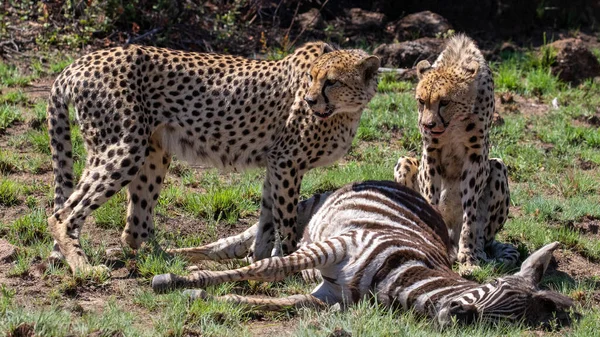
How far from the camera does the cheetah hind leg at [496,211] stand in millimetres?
7738

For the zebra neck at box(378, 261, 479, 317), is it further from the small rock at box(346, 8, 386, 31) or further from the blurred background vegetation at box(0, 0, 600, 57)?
the small rock at box(346, 8, 386, 31)

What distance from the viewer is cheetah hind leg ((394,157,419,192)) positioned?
8125mm

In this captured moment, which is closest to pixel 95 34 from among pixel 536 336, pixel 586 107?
pixel 586 107

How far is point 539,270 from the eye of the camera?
19.9ft

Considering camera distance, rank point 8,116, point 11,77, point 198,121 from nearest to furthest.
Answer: point 198,121, point 8,116, point 11,77

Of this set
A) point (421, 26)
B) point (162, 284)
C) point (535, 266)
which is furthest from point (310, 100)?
point (421, 26)

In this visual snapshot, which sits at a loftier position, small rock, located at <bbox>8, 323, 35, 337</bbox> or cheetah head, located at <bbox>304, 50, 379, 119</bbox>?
cheetah head, located at <bbox>304, 50, 379, 119</bbox>

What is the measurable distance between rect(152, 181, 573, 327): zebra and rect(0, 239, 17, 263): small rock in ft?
4.41

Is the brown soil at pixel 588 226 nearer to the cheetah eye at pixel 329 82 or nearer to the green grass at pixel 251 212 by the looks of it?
the green grass at pixel 251 212

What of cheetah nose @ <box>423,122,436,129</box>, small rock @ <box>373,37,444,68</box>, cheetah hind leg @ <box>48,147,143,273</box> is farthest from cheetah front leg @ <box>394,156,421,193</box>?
small rock @ <box>373,37,444,68</box>

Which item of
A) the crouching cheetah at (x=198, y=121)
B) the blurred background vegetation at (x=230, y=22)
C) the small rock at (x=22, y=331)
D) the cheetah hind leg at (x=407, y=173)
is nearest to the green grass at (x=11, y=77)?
the blurred background vegetation at (x=230, y=22)

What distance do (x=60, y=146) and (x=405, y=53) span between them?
5.47 metres

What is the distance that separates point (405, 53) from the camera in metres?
11.7

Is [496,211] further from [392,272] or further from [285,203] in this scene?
[392,272]
